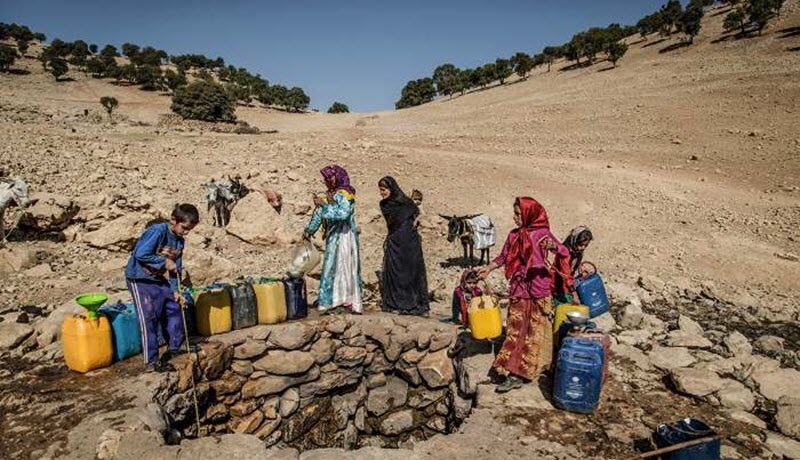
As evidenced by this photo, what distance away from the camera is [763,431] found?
151 inches

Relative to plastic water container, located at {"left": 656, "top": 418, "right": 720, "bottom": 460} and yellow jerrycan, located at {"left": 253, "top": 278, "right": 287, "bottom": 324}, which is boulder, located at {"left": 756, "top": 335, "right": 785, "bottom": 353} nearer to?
plastic water container, located at {"left": 656, "top": 418, "right": 720, "bottom": 460}

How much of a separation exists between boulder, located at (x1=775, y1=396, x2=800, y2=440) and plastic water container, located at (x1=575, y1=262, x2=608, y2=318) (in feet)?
5.74

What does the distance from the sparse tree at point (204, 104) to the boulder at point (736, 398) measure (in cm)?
3104

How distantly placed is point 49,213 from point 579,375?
8.79 metres

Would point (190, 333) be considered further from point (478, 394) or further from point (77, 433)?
point (478, 394)

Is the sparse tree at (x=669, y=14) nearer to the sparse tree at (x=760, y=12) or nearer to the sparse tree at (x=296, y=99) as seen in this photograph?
the sparse tree at (x=760, y=12)

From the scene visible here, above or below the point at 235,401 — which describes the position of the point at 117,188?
above

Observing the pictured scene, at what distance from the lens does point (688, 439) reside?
3.27m

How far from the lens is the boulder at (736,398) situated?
13.8ft

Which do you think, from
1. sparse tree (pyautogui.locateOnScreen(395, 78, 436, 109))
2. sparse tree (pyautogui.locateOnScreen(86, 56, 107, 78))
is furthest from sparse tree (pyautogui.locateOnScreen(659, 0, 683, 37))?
sparse tree (pyautogui.locateOnScreen(86, 56, 107, 78))

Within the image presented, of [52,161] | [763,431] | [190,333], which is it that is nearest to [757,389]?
[763,431]

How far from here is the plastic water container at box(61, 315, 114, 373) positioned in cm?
416

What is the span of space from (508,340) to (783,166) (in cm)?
1359

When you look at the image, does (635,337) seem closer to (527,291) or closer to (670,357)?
(670,357)
